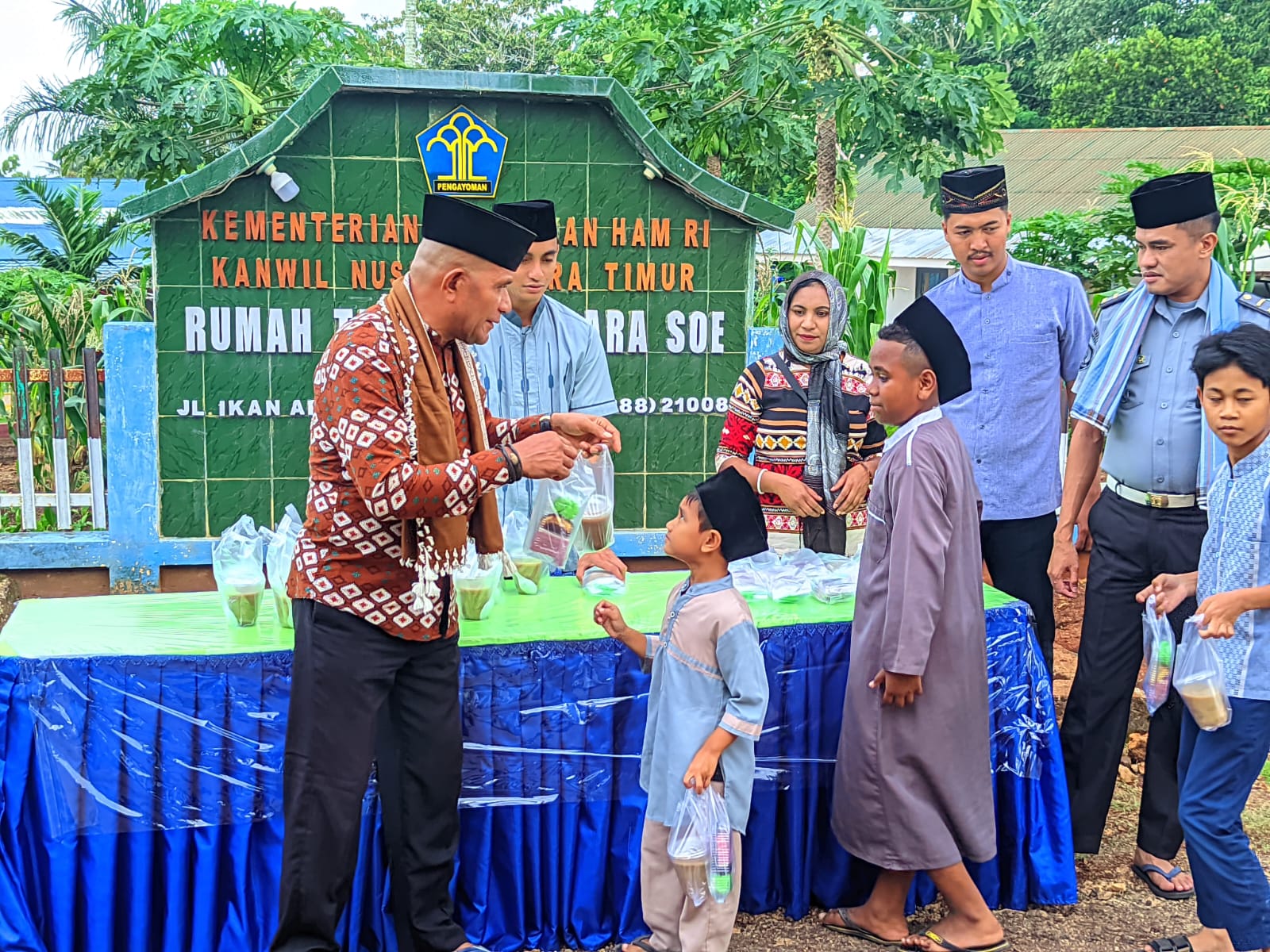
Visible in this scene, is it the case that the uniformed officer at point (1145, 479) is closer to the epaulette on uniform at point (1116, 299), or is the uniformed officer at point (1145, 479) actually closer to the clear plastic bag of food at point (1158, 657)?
the epaulette on uniform at point (1116, 299)

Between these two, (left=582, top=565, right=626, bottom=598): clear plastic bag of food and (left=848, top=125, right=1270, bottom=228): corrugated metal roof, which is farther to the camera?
(left=848, top=125, right=1270, bottom=228): corrugated metal roof

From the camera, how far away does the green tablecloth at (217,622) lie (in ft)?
10.3

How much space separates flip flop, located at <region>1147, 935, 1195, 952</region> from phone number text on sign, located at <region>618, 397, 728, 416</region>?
335 centimetres

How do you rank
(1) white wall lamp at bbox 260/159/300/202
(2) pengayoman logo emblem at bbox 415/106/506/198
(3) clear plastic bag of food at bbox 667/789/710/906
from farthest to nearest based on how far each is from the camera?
(2) pengayoman logo emblem at bbox 415/106/506/198 → (1) white wall lamp at bbox 260/159/300/202 → (3) clear plastic bag of food at bbox 667/789/710/906

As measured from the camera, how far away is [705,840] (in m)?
2.96

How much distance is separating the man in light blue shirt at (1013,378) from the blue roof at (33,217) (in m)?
12.0

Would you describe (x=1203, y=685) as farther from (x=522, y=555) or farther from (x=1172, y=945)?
(x=522, y=555)

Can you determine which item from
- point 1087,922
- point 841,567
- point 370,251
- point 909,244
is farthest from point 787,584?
point 909,244

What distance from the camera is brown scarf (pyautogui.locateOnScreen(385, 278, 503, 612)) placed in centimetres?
279

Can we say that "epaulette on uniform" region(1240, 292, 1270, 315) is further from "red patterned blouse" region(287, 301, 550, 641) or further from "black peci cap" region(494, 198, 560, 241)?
"red patterned blouse" region(287, 301, 550, 641)

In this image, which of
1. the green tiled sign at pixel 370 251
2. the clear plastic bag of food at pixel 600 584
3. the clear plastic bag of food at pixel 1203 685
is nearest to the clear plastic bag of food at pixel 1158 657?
the clear plastic bag of food at pixel 1203 685

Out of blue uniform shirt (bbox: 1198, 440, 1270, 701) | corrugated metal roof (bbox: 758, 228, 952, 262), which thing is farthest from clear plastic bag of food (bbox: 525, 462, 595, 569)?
corrugated metal roof (bbox: 758, 228, 952, 262)

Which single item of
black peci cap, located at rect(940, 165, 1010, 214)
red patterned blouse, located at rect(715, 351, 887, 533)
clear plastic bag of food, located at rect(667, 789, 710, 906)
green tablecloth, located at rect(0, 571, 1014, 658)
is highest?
black peci cap, located at rect(940, 165, 1010, 214)

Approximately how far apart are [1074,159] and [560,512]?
23.8m
